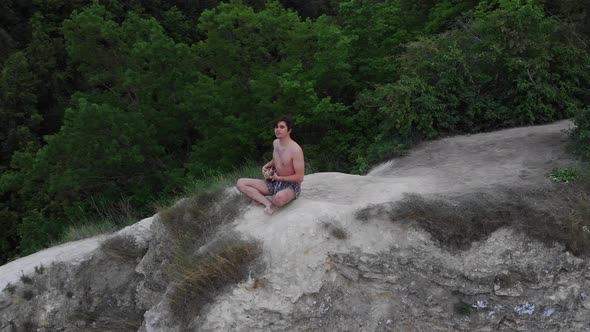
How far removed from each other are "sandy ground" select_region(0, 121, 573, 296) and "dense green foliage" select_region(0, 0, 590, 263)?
958 millimetres

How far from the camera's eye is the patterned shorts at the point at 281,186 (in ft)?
23.8

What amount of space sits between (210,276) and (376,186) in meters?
2.87

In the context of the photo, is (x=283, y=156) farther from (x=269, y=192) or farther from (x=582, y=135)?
(x=582, y=135)

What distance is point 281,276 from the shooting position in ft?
21.4

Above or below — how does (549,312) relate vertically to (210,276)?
below

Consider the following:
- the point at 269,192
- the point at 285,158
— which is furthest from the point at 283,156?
the point at 269,192

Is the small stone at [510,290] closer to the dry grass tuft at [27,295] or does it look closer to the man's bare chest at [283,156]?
the man's bare chest at [283,156]

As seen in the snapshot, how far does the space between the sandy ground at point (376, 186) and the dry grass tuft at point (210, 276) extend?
1.00ft

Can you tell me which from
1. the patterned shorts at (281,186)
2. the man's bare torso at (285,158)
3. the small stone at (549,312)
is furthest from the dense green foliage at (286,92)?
the small stone at (549,312)

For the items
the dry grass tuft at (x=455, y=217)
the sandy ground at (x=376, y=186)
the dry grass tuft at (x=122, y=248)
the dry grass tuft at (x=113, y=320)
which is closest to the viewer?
the sandy ground at (x=376, y=186)

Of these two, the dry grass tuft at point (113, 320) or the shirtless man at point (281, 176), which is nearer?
the shirtless man at point (281, 176)

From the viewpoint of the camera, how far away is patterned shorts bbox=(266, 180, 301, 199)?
285 inches

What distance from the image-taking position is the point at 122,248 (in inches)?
384

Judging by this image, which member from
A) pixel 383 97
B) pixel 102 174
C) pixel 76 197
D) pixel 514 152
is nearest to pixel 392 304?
pixel 514 152
